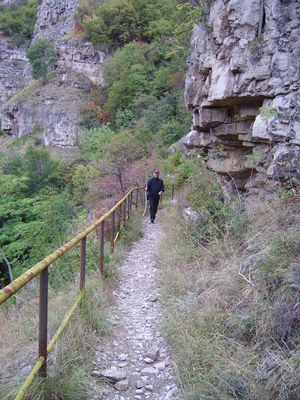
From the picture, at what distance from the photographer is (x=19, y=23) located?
2314 inches

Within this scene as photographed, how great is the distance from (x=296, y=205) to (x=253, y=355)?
7.84 feet

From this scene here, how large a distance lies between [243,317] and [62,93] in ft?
141

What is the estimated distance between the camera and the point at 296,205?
452cm

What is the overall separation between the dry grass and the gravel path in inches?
7.4

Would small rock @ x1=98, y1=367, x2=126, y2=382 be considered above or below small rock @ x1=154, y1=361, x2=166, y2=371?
above

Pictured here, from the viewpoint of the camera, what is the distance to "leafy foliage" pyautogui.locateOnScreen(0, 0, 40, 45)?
2286 inches

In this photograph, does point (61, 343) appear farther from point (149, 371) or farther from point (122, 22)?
point (122, 22)

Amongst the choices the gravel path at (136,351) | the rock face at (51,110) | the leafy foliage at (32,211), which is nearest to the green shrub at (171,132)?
the leafy foliage at (32,211)

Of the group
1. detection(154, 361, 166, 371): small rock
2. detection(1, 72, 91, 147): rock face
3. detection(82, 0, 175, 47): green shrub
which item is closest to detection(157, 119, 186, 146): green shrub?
detection(1, 72, 91, 147): rock face

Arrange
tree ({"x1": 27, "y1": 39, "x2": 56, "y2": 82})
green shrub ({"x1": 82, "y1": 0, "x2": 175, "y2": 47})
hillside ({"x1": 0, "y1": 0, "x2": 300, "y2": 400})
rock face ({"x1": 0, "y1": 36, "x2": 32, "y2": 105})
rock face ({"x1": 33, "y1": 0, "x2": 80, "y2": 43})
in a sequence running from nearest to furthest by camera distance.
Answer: hillside ({"x1": 0, "y1": 0, "x2": 300, "y2": 400})
green shrub ({"x1": 82, "y1": 0, "x2": 175, "y2": 47})
tree ({"x1": 27, "y1": 39, "x2": 56, "y2": 82})
rock face ({"x1": 33, "y1": 0, "x2": 80, "y2": 43})
rock face ({"x1": 0, "y1": 36, "x2": 32, "y2": 105})

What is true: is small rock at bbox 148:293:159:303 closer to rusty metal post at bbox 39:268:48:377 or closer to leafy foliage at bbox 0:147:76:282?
rusty metal post at bbox 39:268:48:377

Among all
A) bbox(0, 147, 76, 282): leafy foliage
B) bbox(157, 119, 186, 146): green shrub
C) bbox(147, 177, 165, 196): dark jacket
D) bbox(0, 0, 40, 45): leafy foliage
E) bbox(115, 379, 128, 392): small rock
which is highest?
bbox(0, 0, 40, 45): leafy foliage

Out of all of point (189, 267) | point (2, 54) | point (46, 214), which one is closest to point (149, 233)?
point (46, 214)

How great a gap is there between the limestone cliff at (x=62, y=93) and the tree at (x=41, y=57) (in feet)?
3.42
